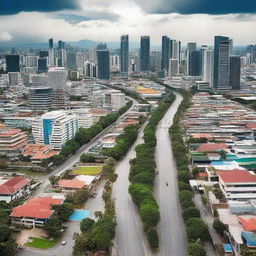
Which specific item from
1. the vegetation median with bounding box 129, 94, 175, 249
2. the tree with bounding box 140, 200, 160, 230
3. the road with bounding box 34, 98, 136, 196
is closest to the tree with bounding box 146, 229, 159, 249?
the vegetation median with bounding box 129, 94, 175, 249

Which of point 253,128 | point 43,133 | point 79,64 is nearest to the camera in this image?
point 43,133

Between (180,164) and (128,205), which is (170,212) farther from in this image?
(180,164)

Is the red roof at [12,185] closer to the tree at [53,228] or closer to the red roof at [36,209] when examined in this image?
the red roof at [36,209]

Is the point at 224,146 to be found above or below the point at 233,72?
below

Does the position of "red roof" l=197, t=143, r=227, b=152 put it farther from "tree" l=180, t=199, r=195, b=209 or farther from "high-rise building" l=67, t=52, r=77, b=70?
"high-rise building" l=67, t=52, r=77, b=70

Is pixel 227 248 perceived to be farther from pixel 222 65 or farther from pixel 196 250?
pixel 222 65

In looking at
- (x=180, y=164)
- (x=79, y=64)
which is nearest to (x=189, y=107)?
(x=180, y=164)

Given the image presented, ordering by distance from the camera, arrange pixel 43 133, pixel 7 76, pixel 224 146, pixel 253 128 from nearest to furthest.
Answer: pixel 224 146, pixel 43 133, pixel 253 128, pixel 7 76
